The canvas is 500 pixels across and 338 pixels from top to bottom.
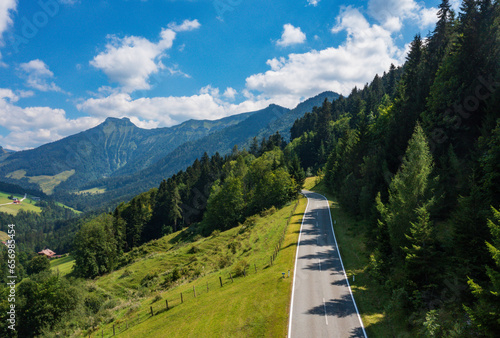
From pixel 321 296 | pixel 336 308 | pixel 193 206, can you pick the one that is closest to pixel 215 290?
pixel 321 296

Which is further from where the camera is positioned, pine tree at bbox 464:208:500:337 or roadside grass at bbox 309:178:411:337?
roadside grass at bbox 309:178:411:337

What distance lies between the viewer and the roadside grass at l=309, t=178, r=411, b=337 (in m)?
17.3

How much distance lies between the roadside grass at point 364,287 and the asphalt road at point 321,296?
2.26 feet

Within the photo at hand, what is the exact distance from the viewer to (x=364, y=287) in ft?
76.9

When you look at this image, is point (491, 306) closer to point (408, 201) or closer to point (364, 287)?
point (408, 201)

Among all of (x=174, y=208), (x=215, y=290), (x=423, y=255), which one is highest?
(x=423, y=255)

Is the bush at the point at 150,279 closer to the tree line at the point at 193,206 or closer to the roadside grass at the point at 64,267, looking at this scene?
the tree line at the point at 193,206

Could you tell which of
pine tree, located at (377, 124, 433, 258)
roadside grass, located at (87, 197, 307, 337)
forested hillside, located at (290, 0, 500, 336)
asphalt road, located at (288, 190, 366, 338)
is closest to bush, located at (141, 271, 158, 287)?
roadside grass, located at (87, 197, 307, 337)

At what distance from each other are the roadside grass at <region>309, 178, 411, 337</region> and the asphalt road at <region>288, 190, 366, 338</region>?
688 millimetres

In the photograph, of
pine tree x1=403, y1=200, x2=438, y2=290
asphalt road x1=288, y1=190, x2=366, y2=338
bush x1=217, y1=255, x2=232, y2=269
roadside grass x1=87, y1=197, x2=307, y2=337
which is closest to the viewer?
pine tree x1=403, y1=200, x2=438, y2=290

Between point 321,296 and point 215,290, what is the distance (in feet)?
38.3

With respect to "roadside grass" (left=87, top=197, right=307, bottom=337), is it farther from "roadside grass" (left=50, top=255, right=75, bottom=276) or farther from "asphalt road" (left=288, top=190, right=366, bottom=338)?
"roadside grass" (left=50, top=255, right=75, bottom=276)

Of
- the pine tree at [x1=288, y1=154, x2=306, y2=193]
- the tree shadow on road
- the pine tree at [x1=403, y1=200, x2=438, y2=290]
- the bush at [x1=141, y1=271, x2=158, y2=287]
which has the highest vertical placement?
the pine tree at [x1=288, y1=154, x2=306, y2=193]

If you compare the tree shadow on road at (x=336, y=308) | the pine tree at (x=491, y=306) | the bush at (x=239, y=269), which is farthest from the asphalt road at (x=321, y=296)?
the pine tree at (x=491, y=306)
